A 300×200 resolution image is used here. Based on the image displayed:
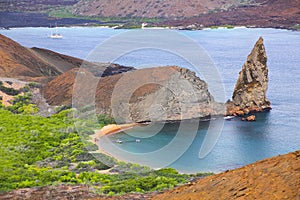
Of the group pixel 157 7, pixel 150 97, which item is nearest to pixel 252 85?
pixel 150 97

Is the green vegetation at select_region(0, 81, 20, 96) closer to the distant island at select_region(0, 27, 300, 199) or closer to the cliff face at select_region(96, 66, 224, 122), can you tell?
the distant island at select_region(0, 27, 300, 199)

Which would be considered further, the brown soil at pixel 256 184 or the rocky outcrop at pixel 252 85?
the rocky outcrop at pixel 252 85

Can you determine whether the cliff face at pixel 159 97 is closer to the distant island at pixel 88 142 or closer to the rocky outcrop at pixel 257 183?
the distant island at pixel 88 142

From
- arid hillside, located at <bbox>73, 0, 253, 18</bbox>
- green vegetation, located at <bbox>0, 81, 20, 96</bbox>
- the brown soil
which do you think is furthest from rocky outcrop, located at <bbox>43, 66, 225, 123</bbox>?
arid hillside, located at <bbox>73, 0, 253, 18</bbox>

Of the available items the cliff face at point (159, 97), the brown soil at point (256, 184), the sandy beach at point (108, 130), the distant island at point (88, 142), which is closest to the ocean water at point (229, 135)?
the sandy beach at point (108, 130)

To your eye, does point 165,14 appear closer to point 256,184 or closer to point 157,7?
point 157,7

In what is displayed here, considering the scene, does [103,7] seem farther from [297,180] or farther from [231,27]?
[297,180]
